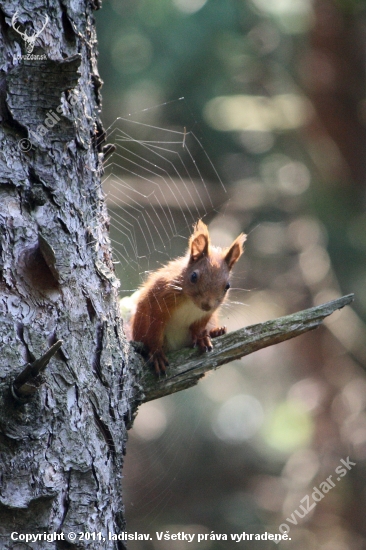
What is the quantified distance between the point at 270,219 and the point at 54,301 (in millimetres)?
3438

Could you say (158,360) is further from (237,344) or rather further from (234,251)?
(234,251)

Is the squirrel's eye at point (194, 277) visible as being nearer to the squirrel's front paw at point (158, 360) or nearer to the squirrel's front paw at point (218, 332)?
the squirrel's front paw at point (218, 332)

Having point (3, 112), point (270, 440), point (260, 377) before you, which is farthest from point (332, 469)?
point (3, 112)

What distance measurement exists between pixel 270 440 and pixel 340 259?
1699mm

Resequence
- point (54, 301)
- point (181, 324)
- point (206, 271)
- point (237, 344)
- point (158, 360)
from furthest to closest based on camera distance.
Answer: point (181, 324), point (206, 271), point (158, 360), point (237, 344), point (54, 301)

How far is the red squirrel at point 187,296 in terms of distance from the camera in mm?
2102

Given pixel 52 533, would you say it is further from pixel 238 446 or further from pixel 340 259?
pixel 238 446

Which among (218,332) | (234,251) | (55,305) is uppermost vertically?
(234,251)

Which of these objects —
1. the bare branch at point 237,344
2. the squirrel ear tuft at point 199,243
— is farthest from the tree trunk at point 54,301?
the squirrel ear tuft at point 199,243

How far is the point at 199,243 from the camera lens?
7.08 ft

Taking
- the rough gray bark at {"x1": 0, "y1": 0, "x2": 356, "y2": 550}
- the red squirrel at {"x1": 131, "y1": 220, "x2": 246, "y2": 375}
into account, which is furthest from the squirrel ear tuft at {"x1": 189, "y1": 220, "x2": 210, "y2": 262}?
the rough gray bark at {"x1": 0, "y1": 0, "x2": 356, "y2": 550}

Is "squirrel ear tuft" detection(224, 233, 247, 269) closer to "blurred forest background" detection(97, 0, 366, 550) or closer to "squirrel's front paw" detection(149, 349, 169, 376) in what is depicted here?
"squirrel's front paw" detection(149, 349, 169, 376)

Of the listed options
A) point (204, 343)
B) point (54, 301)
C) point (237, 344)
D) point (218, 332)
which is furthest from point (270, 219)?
point (54, 301)

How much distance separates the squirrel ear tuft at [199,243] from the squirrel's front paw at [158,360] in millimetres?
462
